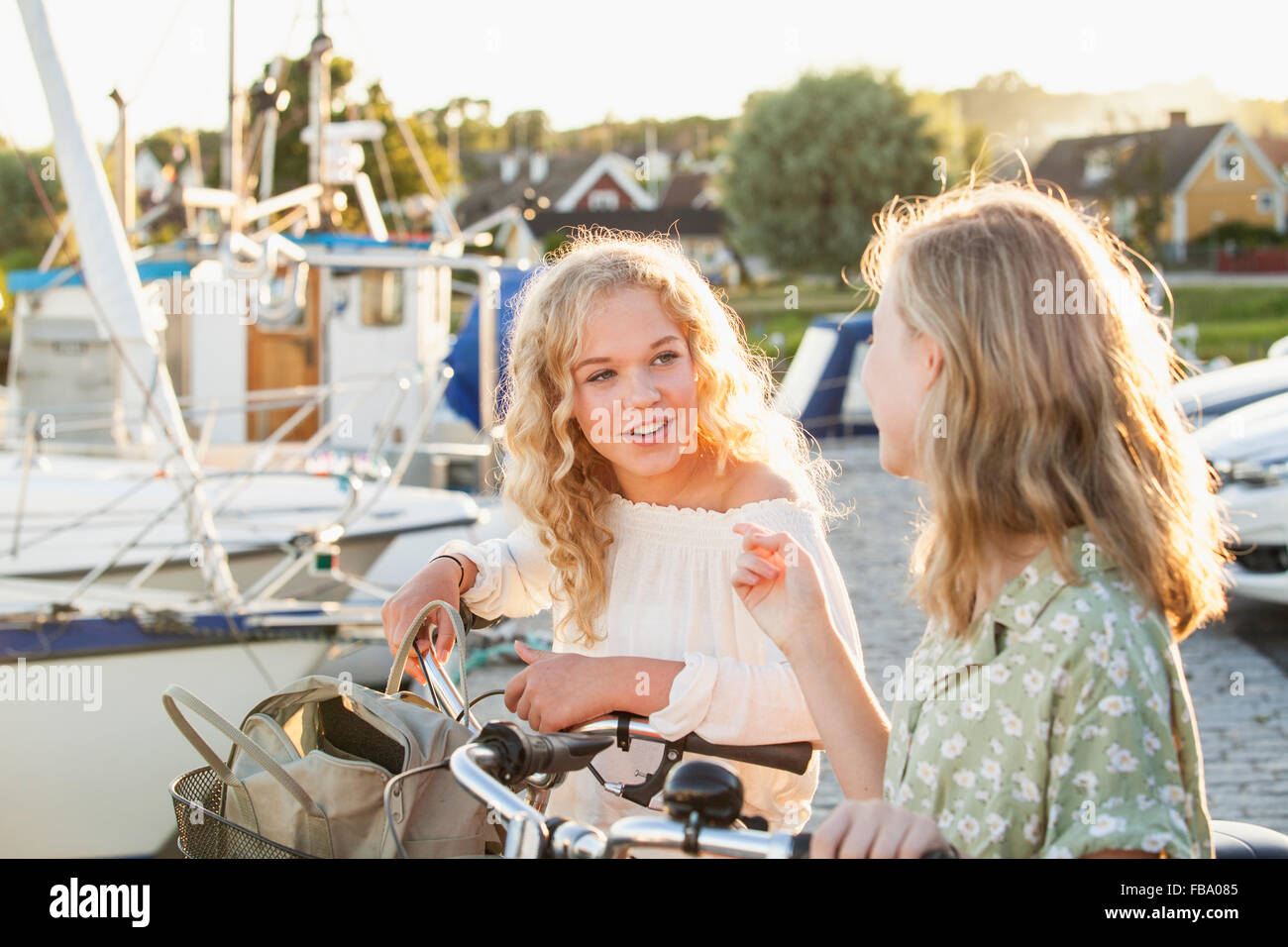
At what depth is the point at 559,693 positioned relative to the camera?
6.79 ft

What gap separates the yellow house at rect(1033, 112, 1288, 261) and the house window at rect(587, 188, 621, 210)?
868 inches

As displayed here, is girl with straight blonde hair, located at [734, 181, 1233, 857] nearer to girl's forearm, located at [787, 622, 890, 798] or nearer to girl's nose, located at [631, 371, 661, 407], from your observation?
girl's forearm, located at [787, 622, 890, 798]

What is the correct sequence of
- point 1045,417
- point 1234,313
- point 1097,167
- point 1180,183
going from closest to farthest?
1. point 1045,417
2. point 1234,313
3. point 1180,183
4. point 1097,167

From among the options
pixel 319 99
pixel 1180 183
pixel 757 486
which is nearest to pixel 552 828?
pixel 757 486

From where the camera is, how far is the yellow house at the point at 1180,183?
4556 centimetres

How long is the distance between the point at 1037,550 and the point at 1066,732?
0.80ft

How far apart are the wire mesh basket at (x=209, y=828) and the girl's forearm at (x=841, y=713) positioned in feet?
2.44

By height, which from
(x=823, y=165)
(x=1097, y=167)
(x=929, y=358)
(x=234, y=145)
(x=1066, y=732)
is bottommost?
(x=1066, y=732)

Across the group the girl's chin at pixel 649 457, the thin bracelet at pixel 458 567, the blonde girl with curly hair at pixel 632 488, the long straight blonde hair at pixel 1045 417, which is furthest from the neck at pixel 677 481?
the long straight blonde hair at pixel 1045 417

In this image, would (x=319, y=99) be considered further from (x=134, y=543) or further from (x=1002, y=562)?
(x=1002, y=562)

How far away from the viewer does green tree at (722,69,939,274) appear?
153ft

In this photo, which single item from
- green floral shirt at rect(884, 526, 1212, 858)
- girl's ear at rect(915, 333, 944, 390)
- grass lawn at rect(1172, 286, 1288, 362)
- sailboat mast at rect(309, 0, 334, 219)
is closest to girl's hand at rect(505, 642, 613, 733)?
green floral shirt at rect(884, 526, 1212, 858)
